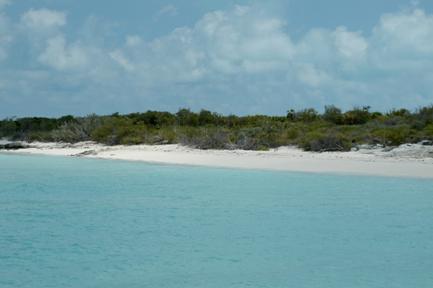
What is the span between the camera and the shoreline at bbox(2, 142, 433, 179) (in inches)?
750

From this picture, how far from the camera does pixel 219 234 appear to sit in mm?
9523

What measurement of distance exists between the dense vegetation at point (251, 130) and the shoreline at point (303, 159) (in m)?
0.91

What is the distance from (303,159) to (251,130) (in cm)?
938

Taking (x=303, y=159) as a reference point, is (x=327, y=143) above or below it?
above

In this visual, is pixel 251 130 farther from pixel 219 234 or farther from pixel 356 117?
pixel 219 234

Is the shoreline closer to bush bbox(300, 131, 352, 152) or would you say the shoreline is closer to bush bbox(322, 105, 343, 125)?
bush bbox(300, 131, 352, 152)

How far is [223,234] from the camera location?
31.2 feet

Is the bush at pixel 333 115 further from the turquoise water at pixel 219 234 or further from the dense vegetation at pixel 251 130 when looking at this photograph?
the turquoise water at pixel 219 234

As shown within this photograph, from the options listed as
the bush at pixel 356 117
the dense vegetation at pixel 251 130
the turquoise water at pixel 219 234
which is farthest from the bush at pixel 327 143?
the bush at pixel 356 117

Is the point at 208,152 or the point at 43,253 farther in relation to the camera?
the point at 208,152

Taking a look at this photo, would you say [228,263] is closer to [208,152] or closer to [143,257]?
[143,257]

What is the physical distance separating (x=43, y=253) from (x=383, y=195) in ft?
27.1

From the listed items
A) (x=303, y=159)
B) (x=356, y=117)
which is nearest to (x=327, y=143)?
(x=303, y=159)

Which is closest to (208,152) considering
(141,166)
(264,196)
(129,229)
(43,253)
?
(141,166)
